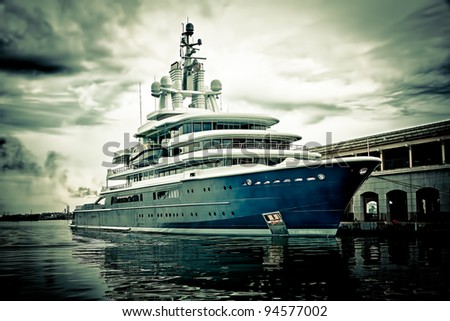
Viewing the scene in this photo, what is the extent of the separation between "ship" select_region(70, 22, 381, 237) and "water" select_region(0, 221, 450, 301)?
113 inches

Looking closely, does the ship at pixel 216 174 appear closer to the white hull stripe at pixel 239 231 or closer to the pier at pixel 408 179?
the white hull stripe at pixel 239 231

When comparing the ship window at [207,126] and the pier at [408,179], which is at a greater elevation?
the ship window at [207,126]

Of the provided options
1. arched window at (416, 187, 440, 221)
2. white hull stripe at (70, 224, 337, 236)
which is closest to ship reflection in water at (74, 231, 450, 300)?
white hull stripe at (70, 224, 337, 236)

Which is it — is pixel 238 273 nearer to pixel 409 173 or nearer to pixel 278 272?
pixel 278 272

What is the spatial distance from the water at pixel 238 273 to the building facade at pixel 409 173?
4.84 meters

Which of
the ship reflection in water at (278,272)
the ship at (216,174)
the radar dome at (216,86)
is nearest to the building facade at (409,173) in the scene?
the ship at (216,174)

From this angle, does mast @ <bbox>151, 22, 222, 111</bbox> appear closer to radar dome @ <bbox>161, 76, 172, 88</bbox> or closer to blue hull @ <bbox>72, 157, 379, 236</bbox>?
radar dome @ <bbox>161, 76, 172, 88</bbox>

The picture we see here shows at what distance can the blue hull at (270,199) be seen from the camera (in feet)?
62.9

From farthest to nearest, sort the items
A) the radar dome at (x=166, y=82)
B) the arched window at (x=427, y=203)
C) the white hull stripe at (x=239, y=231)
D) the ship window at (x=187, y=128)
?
the radar dome at (x=166, y=82) → the ship window at (x=187, y=128) → the arched window at (x=427, y=203) → the white hull stripe at (x=239, y=231)

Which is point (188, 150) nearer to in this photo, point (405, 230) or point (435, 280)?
point (405, 230)

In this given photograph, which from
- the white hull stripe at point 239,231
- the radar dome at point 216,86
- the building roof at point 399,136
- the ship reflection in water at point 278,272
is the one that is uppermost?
the radar dome at point 216,86

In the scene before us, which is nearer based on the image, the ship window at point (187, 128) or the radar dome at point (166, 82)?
the ship window at point (187, 128)
